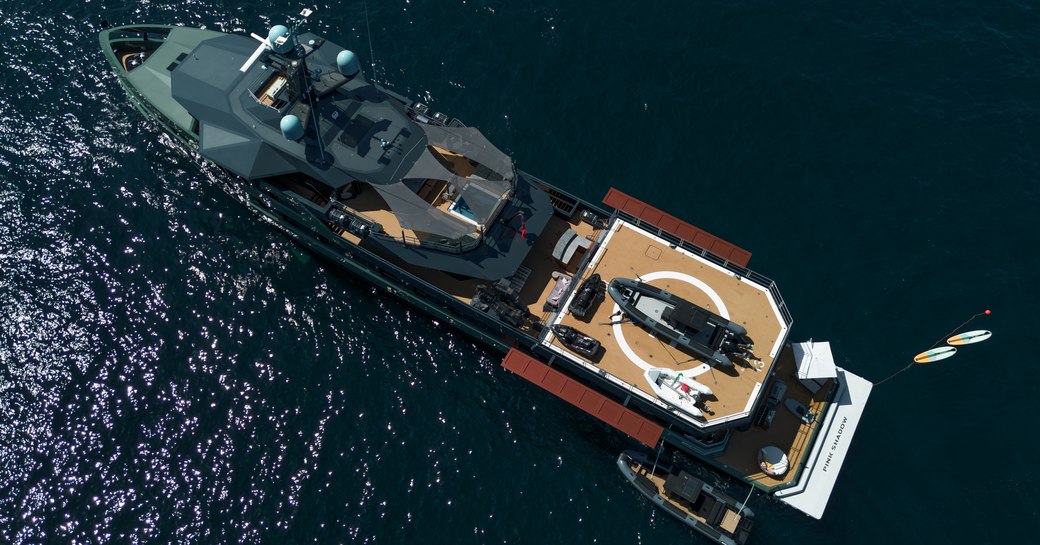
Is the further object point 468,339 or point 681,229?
point 468,339

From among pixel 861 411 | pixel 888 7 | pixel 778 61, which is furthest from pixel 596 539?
pixel 888 7

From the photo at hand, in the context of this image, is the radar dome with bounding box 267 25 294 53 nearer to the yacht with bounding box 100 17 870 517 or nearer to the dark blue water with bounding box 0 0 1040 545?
the yacht with bounding box 100 17 870 517

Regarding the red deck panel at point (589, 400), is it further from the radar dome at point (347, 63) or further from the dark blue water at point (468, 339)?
the radar dome at point (347, 63)

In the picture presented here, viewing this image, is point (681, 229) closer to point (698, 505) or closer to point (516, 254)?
point (516, 254)

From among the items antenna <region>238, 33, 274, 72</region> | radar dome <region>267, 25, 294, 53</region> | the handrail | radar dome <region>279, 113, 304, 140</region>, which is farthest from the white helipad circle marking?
antenna <region>238, 33, 274, 72</region>

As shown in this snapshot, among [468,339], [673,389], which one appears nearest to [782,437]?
[673,389]

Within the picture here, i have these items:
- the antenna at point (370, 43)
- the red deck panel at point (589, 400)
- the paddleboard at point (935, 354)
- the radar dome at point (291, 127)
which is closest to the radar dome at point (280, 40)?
the radar dome at point (291, 127)
